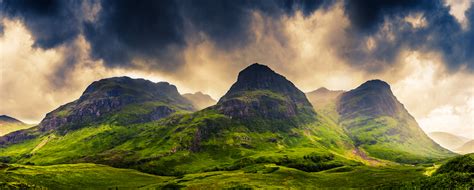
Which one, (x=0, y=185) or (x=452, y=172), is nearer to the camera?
(x=452, y=172)

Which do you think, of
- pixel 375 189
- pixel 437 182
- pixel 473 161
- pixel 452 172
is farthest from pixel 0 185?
pixel 473 161

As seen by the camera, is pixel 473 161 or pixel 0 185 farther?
pixel 0 185

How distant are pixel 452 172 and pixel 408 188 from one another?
26.3 metres

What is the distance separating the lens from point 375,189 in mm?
197875

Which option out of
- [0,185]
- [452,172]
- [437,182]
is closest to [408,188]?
[437,182]

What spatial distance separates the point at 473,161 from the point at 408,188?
3967 cm

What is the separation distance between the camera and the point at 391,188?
192 m

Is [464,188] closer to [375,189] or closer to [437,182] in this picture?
[437,182]

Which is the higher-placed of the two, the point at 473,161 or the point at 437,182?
the point at 473,161

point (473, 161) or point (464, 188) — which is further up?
point (473, 161)

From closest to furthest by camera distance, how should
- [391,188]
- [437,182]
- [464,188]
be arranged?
[464,188] < [437,182] < [391,188]

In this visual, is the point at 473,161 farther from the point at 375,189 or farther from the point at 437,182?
the point at 375,189

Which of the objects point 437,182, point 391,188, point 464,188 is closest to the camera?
point 464,188

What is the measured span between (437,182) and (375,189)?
38.3 m
